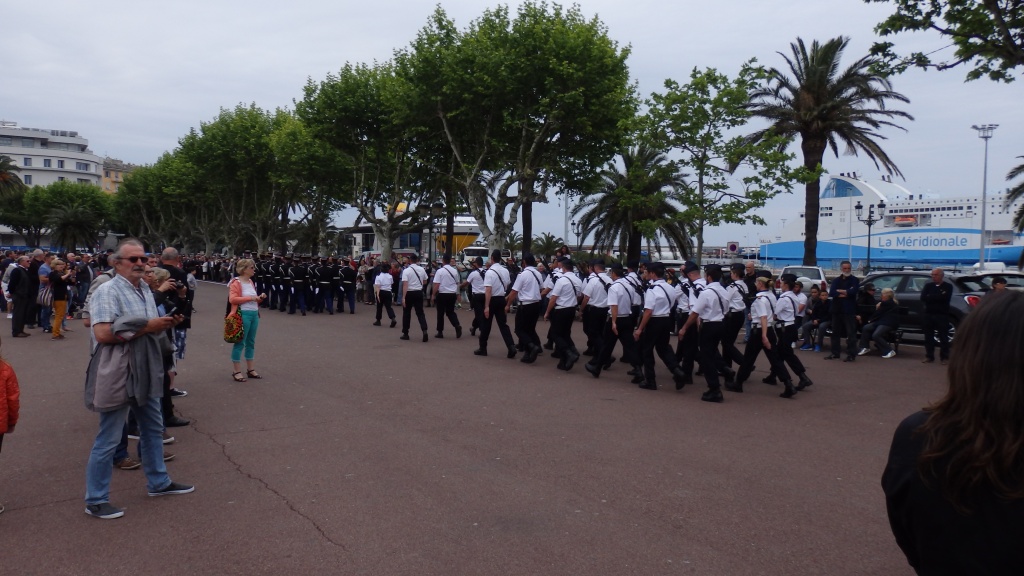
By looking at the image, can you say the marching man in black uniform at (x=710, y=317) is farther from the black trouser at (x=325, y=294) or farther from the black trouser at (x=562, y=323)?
the black trouser at (x=325, y=294)

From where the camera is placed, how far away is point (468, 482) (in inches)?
246

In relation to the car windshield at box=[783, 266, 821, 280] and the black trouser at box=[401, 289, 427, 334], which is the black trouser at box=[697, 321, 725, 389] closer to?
the black trouser at box=[401, 289, 427, 334]

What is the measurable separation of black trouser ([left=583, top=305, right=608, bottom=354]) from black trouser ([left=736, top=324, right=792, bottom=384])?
97.6 inches

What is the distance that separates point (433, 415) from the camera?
8.81 m

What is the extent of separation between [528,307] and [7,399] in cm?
948

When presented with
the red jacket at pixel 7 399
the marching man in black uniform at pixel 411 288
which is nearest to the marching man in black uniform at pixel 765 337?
the marching man in black uniform at pixel 411 288

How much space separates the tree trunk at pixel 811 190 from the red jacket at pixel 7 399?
24944mm

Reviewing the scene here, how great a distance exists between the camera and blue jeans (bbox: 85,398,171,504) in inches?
211

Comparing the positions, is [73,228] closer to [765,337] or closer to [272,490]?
[765,337]

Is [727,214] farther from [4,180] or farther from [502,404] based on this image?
[4,180]

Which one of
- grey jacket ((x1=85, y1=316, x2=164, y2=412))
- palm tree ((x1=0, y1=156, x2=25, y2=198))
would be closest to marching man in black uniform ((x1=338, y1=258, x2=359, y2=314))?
grey jacket ((x1=85, y1=316, x2=164, y2=412))

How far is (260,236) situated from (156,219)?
3572 cm

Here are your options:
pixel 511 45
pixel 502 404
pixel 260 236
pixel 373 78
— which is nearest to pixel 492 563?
pixel 502 404

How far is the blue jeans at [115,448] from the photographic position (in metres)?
5.37
